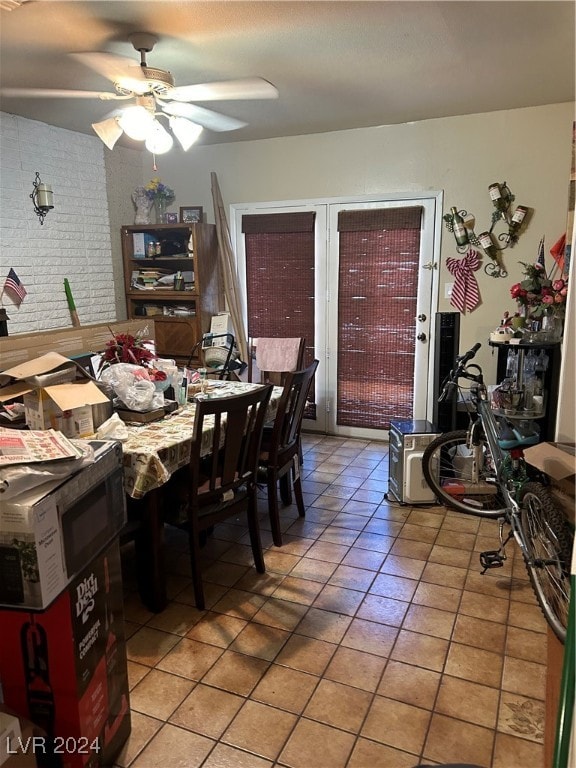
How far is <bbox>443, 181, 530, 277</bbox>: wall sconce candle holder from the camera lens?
12.8 ft

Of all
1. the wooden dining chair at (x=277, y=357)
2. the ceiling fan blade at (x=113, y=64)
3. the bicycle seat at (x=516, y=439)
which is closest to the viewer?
the ceiling fan blade at (x=113, y=64)

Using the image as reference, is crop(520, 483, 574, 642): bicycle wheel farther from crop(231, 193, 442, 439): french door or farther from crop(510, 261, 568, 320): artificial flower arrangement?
crop(231, 193, 442, 439): french door

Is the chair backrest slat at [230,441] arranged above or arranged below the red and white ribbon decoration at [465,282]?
below

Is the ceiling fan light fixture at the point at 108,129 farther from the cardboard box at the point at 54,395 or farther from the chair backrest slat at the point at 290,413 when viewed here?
the chair backrest slat at the point at 290,413

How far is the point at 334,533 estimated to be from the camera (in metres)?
3.13

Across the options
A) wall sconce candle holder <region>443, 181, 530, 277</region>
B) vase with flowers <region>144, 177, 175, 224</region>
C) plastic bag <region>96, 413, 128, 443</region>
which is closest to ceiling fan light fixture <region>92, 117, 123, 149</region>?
plastic bag <region>96, 413, 128, 443</region>

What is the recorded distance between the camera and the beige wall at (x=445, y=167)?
3809 mm

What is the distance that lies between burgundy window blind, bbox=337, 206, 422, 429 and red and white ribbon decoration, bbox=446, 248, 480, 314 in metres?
0.31

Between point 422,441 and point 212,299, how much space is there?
93.8 inches

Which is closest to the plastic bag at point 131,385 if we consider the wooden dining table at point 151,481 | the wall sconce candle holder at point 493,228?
the wooden dining table at point 151,481

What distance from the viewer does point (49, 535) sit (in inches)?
49.1

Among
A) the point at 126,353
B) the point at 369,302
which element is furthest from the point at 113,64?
the point at 369,302

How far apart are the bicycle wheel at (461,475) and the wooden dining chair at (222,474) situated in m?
1.18

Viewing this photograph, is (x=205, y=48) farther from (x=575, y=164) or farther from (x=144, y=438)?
(x=575, y=164)
